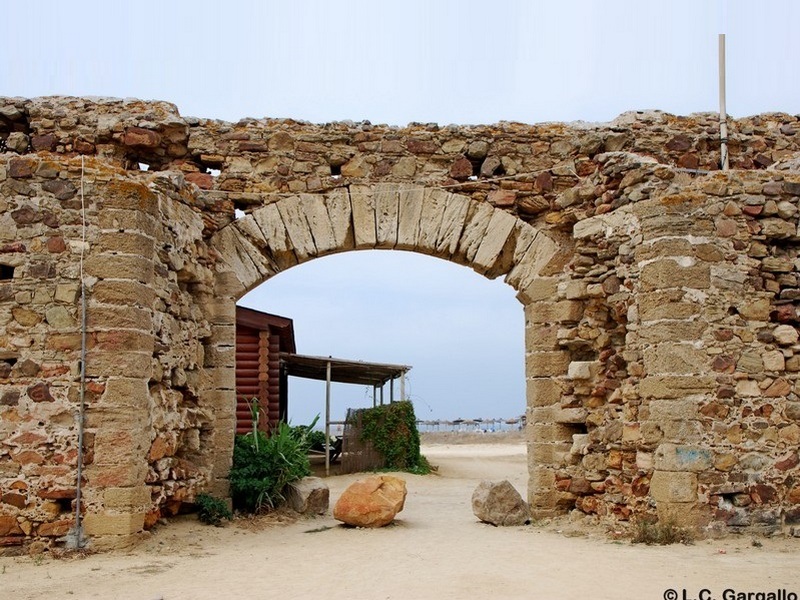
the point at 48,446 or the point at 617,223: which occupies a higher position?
the point at 617,223

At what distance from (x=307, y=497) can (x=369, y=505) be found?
0.97 meters

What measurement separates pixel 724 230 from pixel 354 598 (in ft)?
14.2

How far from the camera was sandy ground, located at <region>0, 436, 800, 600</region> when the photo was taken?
5.08 metres

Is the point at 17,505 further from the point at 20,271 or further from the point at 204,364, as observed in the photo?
the point at 204,364

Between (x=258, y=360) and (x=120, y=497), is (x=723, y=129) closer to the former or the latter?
(x=120, y=497)

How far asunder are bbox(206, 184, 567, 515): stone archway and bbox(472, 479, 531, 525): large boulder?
0.23 meters

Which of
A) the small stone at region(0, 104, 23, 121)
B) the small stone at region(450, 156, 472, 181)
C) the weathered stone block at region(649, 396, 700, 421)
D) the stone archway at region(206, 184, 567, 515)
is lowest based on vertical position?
the weathered stone block at region(649, 396, 700, 421)

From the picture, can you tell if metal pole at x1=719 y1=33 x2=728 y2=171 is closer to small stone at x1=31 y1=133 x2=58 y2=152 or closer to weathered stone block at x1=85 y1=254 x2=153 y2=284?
weathered stone block at x1=85 y1=254 x2=153 y2=284

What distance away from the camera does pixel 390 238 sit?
851 centimetres

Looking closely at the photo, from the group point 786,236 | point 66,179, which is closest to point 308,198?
point 66,179

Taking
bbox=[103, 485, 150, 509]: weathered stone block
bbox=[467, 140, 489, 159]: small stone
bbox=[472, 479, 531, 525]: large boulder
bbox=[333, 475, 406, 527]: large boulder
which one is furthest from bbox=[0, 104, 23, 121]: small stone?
bbox=[472, 479, 531, 525]: large boulder

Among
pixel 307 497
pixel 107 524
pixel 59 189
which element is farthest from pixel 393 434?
pixel 59 189

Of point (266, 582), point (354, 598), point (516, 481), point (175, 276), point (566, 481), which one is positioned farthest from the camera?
point (516, 481)

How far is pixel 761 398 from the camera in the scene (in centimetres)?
682
